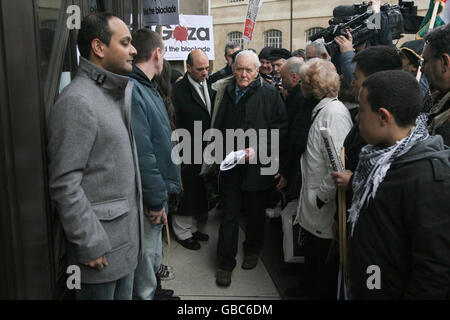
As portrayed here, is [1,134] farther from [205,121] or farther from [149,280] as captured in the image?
[205,121]

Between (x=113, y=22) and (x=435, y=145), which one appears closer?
(x=435, y=145)

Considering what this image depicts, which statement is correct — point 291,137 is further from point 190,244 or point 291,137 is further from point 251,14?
point 251,14

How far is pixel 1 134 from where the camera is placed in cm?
155

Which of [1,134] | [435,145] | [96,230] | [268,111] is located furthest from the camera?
[268,111]

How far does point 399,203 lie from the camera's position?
5.53 feet

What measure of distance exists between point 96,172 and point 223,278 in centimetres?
209

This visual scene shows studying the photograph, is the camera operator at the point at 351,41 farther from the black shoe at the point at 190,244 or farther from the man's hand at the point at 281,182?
the black shoe at the point at 190,244

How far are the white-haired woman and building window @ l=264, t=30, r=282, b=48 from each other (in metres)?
23.6

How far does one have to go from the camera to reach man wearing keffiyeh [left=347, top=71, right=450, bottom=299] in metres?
1.59

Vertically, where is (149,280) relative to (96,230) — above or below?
below

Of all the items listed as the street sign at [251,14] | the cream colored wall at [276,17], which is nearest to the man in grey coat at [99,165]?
the street sign at [251,14]

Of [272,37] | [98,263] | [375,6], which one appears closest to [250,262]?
[98,263]

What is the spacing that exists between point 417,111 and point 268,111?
2025 mm
